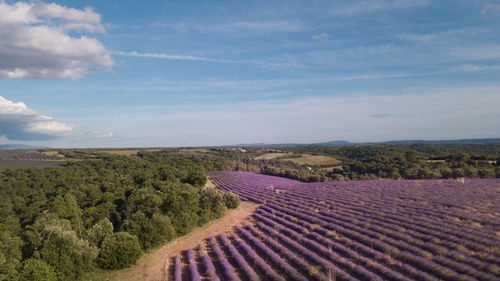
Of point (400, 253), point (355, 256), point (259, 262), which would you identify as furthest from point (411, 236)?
point (259, 262)

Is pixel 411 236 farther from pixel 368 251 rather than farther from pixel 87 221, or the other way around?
pixel 87 221

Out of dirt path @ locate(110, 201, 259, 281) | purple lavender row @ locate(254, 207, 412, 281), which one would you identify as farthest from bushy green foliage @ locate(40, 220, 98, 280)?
purple lavender row @ locate(254, 207, 412, 281)

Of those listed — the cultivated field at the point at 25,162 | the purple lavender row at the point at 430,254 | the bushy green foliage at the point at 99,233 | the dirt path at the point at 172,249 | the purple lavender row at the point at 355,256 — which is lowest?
the dirt path at the point at 172,249

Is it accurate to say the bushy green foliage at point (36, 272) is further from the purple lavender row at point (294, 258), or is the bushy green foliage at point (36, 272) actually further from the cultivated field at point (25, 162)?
the cultivated field at point (25, 162)

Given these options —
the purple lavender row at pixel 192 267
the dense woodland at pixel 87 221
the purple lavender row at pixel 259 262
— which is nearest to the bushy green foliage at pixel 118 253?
the dense woodland at pixel 87 221

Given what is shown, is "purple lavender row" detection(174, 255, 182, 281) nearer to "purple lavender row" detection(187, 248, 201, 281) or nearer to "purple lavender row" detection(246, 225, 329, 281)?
"purple lavender row" detection(187, 248, 201, 281)

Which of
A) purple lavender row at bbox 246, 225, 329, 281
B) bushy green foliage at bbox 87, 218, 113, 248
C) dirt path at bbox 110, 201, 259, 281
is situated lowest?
dirt path at bbox 110, 201, 259, 281
